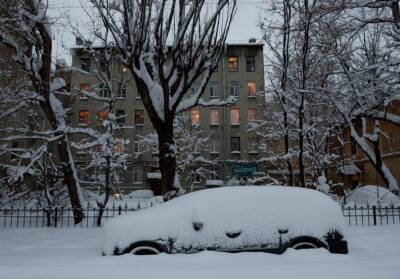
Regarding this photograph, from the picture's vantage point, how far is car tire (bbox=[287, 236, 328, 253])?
20.5 ft

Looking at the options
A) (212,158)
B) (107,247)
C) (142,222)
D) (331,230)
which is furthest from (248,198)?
(212,158)

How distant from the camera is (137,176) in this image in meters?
37.7

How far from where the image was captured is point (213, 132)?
38.9 m

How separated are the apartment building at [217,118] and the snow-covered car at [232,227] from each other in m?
29.5

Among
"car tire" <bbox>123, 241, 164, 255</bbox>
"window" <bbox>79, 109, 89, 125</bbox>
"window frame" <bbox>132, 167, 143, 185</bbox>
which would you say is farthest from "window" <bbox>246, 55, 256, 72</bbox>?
"car tire" <bbox>123, 241, 164, 255</bbox>

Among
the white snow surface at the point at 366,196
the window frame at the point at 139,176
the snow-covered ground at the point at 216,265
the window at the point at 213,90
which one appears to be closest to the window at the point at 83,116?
the window frame at the point at 139,176

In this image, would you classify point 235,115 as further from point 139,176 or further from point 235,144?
point 139,176

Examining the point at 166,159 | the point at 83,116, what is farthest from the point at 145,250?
the point at 83,116

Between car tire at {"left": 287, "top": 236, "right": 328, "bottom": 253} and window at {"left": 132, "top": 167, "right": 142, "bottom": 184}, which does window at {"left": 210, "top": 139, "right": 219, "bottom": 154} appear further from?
car tire at {"left": 287, "top": 236, "right": 328, "bottom": 253}

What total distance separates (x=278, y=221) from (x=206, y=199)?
1381mm

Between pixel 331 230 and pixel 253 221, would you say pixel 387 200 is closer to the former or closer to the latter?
pixel 331 230

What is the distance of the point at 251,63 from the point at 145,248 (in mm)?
37626

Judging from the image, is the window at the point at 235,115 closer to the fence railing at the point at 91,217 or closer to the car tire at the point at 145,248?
the fence railing at the point at 91,217

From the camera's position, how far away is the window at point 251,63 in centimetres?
4131
